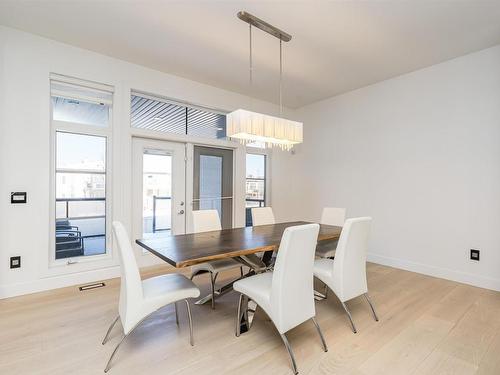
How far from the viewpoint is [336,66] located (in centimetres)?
370

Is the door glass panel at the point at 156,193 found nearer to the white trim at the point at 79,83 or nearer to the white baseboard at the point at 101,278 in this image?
the white baseboard at the point at 101,278

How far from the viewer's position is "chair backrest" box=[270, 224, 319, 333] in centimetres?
180

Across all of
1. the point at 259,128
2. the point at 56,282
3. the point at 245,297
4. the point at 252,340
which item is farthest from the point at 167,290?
the point at 56,282

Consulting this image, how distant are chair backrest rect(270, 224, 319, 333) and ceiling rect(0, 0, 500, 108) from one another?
82.5 inches

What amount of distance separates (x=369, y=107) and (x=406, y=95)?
572 mm

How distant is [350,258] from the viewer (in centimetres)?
235

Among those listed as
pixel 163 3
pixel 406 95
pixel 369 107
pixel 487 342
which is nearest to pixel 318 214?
pixel 369 107

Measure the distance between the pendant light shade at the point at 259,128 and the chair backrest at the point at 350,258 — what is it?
115cm

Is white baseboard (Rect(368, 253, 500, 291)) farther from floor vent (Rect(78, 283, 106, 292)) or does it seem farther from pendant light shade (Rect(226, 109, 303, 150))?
floor vent (Rect(78, 283, 106, 292))

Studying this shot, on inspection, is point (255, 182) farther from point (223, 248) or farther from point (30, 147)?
point (30, 147)

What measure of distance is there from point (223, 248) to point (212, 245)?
15cm

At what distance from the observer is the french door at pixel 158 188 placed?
386cm

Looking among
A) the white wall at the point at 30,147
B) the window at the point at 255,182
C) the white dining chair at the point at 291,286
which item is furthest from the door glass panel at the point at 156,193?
the white dining chair at the point at 291,286

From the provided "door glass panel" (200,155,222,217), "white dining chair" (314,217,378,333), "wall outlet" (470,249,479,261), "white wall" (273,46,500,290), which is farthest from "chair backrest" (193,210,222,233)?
"wall outlet" (470,249,479,261)
